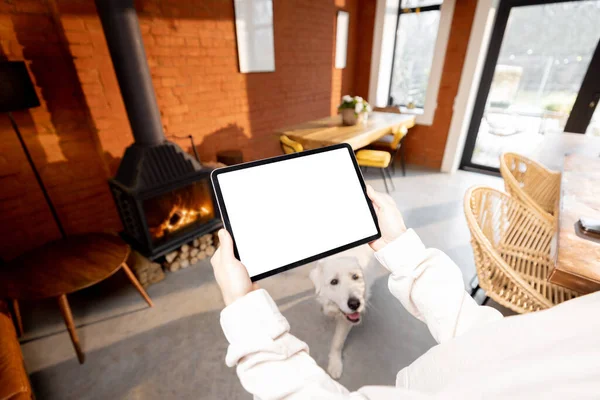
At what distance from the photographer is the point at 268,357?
0.55 m

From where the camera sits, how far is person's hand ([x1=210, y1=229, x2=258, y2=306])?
661 millimetres

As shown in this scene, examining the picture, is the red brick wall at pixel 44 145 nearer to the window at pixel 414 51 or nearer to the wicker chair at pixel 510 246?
the wicker chair at pixel 510 246

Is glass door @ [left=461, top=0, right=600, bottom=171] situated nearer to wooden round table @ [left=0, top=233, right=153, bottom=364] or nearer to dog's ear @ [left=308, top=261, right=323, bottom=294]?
dog's ear @ [left=308, top=261, right=323, bottom=294]

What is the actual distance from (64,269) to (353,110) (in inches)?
117

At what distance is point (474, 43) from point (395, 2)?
1.42 meters

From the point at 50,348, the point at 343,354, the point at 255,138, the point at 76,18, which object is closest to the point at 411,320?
the point at 343,354

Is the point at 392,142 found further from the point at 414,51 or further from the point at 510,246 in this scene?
the point at 510,246

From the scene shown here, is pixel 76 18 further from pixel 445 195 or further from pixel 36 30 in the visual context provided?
pixel 445 195

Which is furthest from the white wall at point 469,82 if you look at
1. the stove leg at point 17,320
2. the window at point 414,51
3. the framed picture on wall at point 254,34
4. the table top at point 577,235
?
the stove leg at point 17,320

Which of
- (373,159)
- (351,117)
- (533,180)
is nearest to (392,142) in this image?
(373,159)

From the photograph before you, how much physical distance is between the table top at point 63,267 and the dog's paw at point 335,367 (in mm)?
1320

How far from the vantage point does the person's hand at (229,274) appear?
2.17 feet

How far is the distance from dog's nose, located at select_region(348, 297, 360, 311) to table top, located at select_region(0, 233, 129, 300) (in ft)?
4.35

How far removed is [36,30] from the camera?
1.75m
